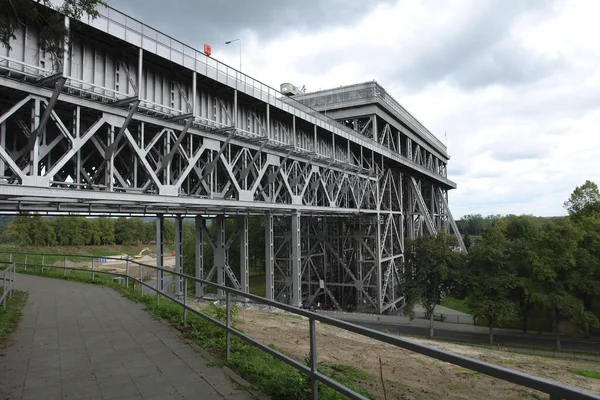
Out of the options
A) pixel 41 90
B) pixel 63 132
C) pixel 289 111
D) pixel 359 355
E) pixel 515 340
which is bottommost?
pixel 515 340

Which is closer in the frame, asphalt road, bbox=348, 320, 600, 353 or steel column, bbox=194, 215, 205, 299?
steel column, bbox=194, 215, 205, 299

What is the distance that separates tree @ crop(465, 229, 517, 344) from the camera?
2486cm

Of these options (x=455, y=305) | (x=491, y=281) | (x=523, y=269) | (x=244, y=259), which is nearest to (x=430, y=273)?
(x=491, y=281)

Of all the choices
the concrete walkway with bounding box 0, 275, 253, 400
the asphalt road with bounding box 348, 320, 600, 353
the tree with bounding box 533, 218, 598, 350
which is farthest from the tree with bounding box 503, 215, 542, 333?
the concrete walkway with bounding box 0, 275, 253, 400

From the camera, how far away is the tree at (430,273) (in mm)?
28297

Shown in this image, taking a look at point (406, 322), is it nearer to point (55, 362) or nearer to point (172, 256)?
point (55, 362)

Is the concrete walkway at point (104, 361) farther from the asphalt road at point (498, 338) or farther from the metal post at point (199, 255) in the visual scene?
the asphalt road at point (498, 338)

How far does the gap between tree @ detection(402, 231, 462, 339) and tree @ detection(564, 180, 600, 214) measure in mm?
19700

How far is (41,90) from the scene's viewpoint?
8.86 meters

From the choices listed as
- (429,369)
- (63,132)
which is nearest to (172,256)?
(63,132)

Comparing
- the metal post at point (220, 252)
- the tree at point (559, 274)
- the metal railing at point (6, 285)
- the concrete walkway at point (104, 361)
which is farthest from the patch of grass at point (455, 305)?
the metal railing at point (6, 285)

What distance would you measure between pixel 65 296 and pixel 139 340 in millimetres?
6287

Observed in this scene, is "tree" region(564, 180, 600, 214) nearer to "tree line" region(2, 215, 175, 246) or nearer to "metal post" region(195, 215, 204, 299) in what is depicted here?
"metal post" region(195, 215, 204, 299)

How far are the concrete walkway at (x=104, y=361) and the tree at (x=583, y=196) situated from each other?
45.3 metres
